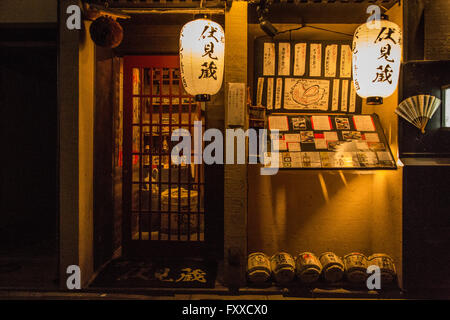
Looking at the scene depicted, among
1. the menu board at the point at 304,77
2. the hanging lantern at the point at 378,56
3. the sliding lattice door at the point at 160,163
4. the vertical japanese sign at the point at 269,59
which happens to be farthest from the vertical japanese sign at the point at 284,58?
the sliding lattice door at the point at 160,163

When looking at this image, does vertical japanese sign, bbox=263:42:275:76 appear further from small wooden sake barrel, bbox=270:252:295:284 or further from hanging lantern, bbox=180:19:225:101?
small wooden sake barrel, bbox=270:252:295:284

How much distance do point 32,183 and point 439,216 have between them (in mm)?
11066

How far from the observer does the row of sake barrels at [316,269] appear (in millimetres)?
6598

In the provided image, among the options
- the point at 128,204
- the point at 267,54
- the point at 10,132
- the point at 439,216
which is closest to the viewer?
the point at 439,216

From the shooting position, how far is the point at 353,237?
780 cm

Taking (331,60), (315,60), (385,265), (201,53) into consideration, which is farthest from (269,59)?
(385,265)

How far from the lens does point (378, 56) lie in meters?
5.90

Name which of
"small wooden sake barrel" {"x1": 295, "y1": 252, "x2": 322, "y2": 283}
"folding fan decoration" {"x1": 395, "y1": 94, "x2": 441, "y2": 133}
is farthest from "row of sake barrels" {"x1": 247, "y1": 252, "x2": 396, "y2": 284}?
"folding fan decoration" {"x1": 395, "y1": 94, "x2": 441, "y2": 133}

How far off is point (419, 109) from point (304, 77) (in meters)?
2.55

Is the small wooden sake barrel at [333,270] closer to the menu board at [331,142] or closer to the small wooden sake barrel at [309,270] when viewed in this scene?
the small wooden sake barrel at [309,270]

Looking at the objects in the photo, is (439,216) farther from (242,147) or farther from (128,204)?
(128,204)

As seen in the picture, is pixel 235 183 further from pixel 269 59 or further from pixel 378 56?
pixel 378 56

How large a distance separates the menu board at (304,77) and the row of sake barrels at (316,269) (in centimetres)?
350

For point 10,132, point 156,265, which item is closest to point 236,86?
point 156,265
